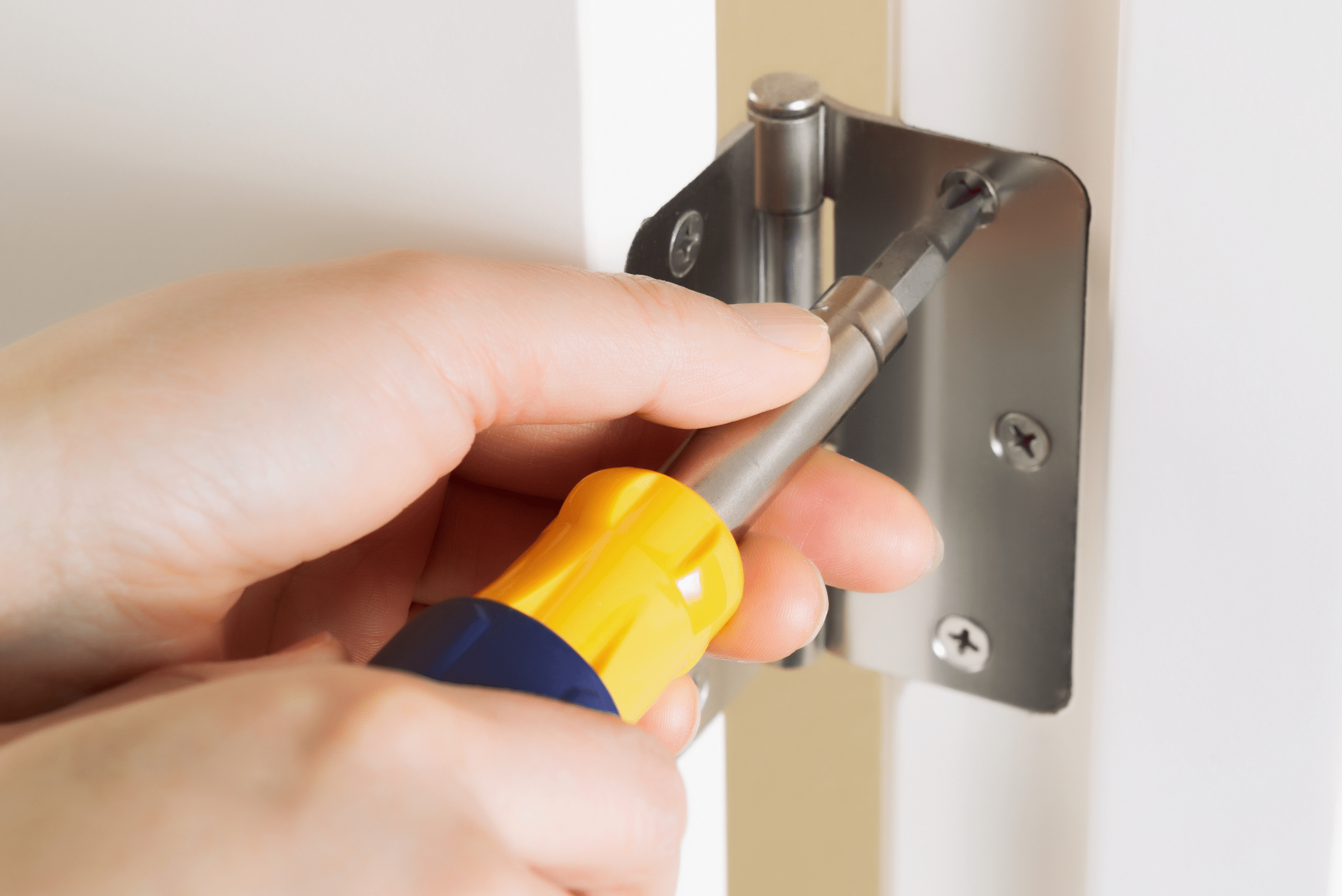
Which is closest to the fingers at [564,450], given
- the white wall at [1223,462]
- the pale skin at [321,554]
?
the pale skin at [321,554]

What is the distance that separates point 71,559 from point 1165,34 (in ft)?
0.76

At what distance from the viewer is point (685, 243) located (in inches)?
11.9

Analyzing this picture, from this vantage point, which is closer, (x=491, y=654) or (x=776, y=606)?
(x=491, y=654)

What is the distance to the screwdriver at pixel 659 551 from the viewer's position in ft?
0.73

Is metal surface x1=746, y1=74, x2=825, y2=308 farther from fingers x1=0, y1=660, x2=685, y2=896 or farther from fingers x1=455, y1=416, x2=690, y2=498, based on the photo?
fingers x1=0, y1=660, x2=685, y2=896

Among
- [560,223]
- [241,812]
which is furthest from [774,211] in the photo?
[241,812]

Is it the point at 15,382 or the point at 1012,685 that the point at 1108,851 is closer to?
the point at 1012,685

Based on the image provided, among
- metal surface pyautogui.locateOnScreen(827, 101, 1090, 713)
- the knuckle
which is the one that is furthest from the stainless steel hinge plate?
the knuckle

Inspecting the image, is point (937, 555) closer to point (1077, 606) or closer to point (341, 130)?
point (1077, 606)

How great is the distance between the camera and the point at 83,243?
0.33 meters

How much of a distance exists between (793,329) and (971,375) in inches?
2.5

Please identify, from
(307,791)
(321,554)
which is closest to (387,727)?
(307,791)

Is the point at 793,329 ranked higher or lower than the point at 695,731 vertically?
higher

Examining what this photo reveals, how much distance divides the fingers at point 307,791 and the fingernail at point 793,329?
0.10 m
